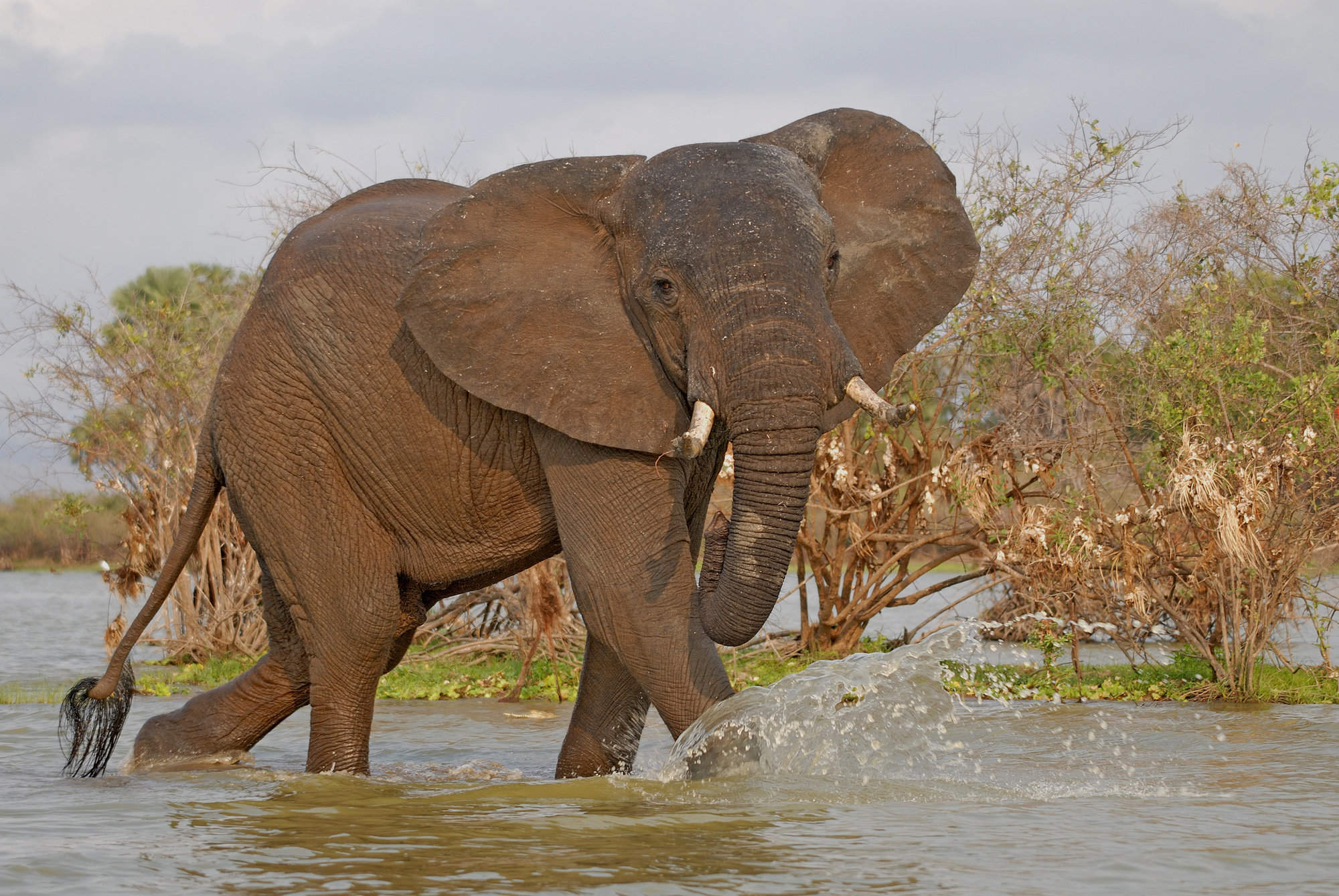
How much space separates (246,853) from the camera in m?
4.85

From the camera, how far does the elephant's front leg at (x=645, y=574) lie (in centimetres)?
540

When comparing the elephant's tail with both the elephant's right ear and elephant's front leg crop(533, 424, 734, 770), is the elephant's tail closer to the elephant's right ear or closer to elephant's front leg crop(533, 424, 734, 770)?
the elephant's right ear

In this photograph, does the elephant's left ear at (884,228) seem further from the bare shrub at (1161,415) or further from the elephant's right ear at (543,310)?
the bare shrub at (1161,415)

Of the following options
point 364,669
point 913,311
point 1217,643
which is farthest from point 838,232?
point 1217,643

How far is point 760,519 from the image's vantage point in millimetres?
4957

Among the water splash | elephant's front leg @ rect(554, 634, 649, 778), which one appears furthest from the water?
elephant's front leg @ rect(554, 634, 649, 778)

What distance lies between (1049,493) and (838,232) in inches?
205

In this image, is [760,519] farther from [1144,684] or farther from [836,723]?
[1144,684]

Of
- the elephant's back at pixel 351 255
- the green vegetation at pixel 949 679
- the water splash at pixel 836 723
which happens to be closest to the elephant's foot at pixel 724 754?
the water splash at pixel 836 723

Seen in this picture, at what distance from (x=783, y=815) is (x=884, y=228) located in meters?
2.34

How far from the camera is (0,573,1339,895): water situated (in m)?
4.48

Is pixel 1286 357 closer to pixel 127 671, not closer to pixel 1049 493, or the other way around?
pixel 1049 493

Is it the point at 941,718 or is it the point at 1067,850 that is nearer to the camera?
Result: the point at 1067,850

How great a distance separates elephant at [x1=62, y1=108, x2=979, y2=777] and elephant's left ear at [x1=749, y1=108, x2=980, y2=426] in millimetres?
11
